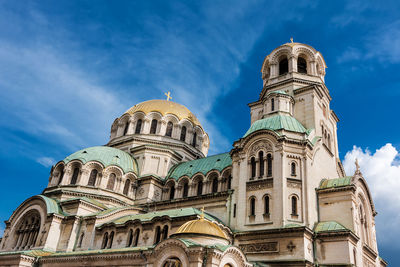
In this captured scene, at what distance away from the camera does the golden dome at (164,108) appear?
155 ft

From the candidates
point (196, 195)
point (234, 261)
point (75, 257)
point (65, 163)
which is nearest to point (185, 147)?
point (196, 195)

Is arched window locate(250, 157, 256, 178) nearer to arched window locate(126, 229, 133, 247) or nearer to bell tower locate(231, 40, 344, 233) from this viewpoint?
bell tower locate(231, 40, 344, 233)

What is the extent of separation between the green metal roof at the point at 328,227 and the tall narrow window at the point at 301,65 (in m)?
18.9

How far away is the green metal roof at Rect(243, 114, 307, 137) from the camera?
30.9 metres

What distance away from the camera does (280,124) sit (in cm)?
3100

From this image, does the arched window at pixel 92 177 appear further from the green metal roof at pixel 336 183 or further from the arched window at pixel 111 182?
the green metal roof at pixel 336 183

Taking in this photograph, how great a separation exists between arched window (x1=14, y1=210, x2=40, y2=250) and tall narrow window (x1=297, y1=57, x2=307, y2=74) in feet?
102

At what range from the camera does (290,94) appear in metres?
36.4

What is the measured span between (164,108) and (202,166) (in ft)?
42.4

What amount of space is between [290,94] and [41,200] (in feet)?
86.9

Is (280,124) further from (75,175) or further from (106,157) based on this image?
(75,175)

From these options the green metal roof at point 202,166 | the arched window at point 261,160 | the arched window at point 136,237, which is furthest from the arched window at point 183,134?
the arched window at point 136,237

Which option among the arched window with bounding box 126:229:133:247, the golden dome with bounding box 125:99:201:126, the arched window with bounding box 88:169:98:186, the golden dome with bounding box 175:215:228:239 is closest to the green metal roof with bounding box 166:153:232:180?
the arched window with bounding box 88:169:98:186

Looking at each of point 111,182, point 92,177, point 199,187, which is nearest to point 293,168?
point 199,187
